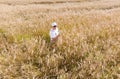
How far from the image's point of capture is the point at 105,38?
4809 millimetres

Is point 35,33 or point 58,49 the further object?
point 35,33

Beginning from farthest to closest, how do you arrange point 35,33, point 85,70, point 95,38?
point 35,33
point 95,38
point 85,70

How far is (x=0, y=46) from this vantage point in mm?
4734

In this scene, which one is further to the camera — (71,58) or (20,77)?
(71,58)

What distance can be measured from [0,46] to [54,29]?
109 cm

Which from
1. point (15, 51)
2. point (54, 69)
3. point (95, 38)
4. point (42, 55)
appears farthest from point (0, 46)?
point (95, 38)

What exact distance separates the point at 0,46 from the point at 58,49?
1183 millimetres

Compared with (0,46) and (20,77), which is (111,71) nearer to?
(20,77)

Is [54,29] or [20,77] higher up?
[54,29]

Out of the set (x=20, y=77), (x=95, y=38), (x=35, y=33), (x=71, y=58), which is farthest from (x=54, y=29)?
(x=20, y=77)

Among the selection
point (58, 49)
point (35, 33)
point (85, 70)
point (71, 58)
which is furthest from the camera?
point (35, 33)

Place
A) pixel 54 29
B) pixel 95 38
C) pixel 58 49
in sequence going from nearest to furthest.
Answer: pixel 58 49
pixel 95 38
pixel 54 29

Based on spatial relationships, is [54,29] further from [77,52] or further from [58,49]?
[77,52]

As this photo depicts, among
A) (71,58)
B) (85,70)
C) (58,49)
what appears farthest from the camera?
(58,49)
